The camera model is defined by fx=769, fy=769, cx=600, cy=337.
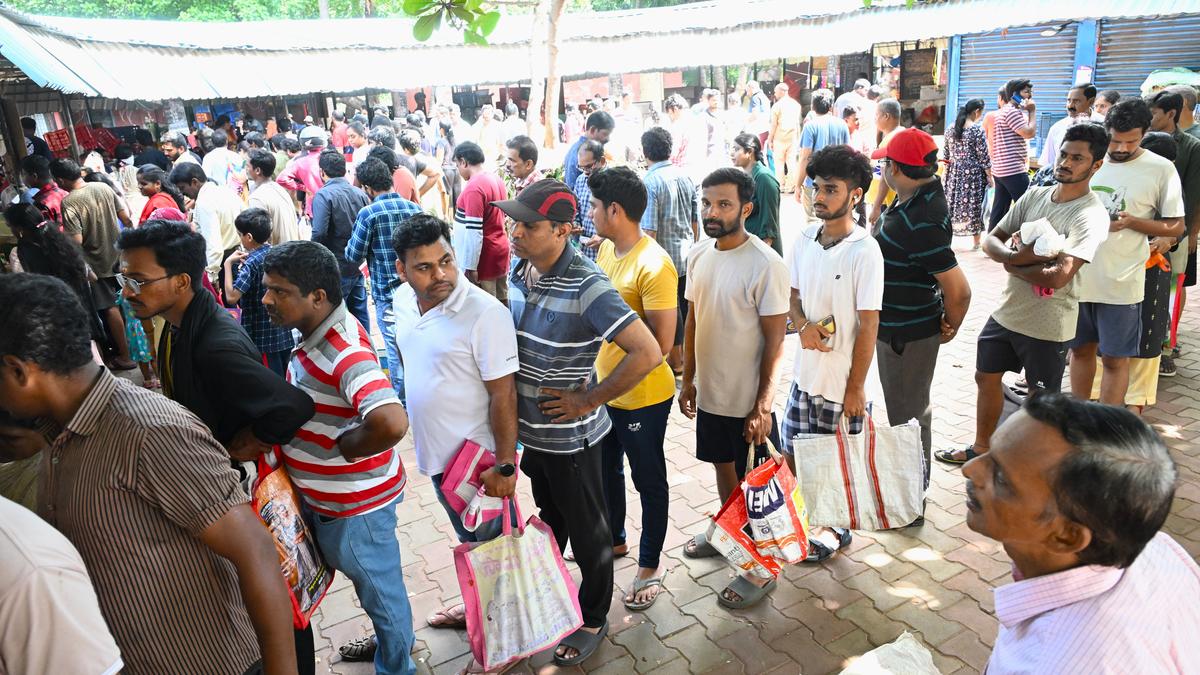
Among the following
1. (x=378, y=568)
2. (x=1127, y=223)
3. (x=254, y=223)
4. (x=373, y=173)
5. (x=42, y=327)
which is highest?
(x=373, y=173)

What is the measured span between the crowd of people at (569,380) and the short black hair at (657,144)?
0.06ft

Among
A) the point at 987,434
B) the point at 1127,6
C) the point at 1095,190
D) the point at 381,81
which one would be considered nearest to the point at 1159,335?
the point at 1095,190

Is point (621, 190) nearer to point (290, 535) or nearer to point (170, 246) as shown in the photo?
point (170, 246)

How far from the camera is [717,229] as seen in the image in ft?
10.6

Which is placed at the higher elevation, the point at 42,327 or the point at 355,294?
the point at 42,327

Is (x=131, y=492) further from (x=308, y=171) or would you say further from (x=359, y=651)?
(x=308, y=171)

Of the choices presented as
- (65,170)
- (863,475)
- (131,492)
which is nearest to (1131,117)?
(863,475)

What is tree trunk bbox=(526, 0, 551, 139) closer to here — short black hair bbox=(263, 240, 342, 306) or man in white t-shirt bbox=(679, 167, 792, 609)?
man in white t-shirt bbox=(679, 167, 792, 609)

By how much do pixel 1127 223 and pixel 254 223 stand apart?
16.4 ft

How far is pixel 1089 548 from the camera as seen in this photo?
1337mm

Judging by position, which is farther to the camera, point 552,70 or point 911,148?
point 552,70

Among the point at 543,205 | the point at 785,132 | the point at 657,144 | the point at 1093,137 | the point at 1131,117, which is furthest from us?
the point at 785,132

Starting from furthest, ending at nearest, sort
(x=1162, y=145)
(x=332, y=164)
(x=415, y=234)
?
(x=332, y=164), (x=1162, y=145), (x=415, y=234)

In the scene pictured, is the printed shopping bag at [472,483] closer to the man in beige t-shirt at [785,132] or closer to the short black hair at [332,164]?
the short black hair at [332,164]
